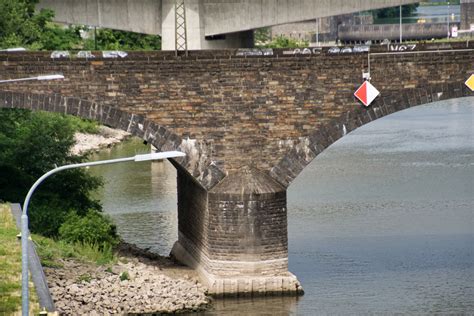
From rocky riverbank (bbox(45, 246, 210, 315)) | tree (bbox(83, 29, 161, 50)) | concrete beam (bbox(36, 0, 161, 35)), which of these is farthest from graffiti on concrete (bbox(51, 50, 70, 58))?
tree (bbox(83, 29, 161, 50))

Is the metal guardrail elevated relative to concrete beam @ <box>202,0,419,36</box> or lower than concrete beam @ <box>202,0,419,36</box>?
lower

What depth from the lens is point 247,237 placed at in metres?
44.4

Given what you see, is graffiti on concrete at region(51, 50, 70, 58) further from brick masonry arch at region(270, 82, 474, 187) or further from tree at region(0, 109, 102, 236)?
brick masonry arch at region(270, 82, 474, 187)

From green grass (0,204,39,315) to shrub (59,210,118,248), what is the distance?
6.44 feet

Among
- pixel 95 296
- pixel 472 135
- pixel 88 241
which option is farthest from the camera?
pixel 472 135

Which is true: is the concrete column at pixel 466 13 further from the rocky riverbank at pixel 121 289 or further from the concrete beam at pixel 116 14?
the rocky riverbank at pixel 121 289

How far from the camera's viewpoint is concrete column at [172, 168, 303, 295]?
44.2 m

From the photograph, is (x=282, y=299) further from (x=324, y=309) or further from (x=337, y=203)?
(x=337, y=203)

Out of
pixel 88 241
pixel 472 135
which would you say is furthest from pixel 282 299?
pixel 472 135

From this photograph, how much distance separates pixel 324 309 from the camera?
42.7 m

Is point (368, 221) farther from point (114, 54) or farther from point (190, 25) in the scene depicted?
point (190, 25)

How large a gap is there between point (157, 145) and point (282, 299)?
604cm

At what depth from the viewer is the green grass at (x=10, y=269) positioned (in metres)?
35.0

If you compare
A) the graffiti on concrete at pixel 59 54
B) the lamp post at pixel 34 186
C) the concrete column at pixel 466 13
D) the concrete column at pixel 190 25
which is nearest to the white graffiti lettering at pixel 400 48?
the graffiti on concrete at pixel 59 54
